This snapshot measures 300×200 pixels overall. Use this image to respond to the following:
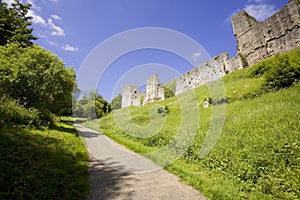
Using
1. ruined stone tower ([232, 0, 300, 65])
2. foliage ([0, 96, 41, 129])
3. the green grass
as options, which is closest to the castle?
ruined stone tower ([232, 0, 300, 65])

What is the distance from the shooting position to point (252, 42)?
24.9m

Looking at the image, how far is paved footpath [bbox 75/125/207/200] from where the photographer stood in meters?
4.13

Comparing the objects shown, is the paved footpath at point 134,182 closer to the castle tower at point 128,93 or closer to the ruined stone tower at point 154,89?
the ruined stone tower at point 154,89

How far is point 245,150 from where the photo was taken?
5.36 metres

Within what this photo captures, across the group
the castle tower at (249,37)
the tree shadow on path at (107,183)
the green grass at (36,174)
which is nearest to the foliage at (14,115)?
the green grass at (36,174)

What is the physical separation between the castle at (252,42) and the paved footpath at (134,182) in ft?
74.0

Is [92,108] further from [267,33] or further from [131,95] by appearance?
[267,33]

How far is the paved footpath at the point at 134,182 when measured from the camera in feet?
13.5

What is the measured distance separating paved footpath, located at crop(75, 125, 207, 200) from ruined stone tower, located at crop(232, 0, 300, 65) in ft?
74.0

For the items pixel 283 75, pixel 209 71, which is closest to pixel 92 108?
pixel 209 71

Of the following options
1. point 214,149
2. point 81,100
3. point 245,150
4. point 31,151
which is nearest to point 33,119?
point 31,151

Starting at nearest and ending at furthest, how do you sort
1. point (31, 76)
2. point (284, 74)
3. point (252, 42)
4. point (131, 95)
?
point (31, 76) < point (284, 74) < point (252, 42) < point (131, 95)

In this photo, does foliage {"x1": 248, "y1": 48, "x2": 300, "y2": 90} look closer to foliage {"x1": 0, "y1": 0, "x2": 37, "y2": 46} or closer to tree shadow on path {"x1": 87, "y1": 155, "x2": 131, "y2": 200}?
tree shadow on path {"x1": 87, "y1": 155, "x2": 131, "y2": 200}

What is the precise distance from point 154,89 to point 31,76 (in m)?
27.0
